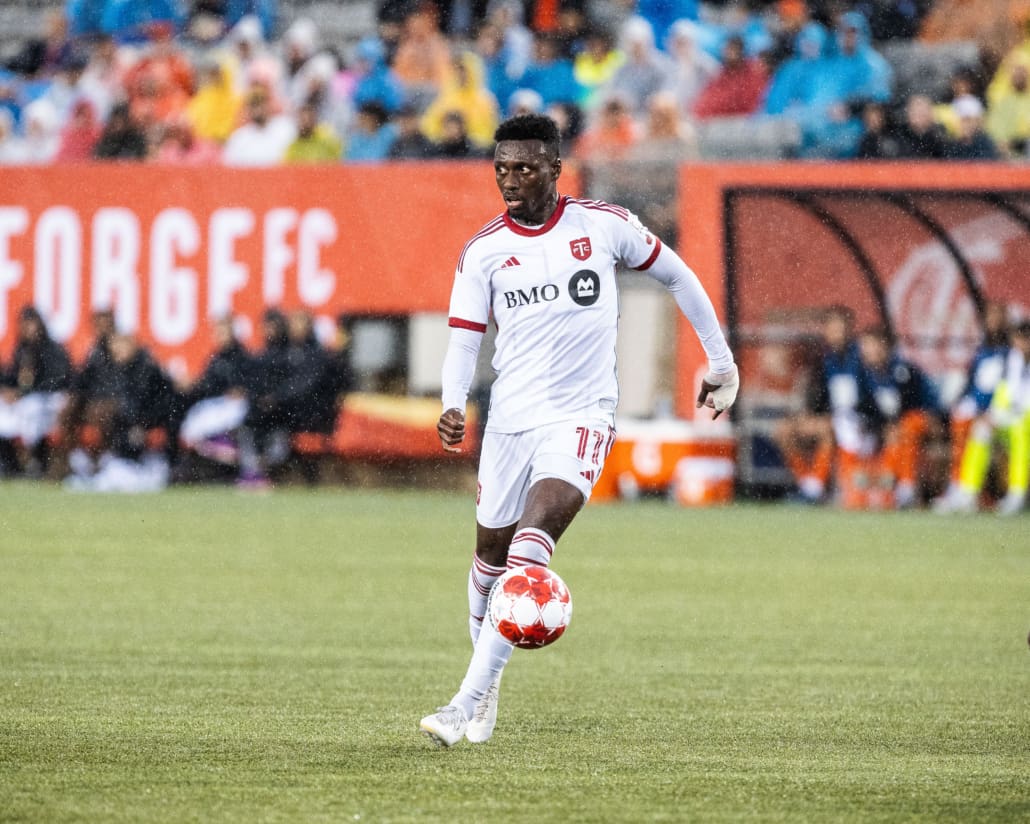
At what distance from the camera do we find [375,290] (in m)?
21.8

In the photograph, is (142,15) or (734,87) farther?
(142,15)

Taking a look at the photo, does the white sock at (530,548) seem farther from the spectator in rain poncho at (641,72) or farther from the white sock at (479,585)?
the spectator in rain poncho at (641,72)

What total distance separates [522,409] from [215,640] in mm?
3419

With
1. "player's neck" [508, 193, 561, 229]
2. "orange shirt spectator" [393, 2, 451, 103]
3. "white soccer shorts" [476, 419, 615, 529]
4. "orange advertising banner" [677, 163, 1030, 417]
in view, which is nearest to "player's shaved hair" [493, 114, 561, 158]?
"player's neck" [508, 193, 561, 229]

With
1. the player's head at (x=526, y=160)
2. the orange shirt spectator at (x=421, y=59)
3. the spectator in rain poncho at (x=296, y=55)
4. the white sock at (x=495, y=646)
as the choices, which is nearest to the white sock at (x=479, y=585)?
the white sock at (x=495, y=646)

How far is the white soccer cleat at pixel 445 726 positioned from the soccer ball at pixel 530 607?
35cm

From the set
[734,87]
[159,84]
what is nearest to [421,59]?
[159,84]

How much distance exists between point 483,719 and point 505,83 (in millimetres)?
16844

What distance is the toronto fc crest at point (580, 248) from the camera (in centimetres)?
781

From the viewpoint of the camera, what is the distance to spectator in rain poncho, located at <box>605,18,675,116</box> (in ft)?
74.6

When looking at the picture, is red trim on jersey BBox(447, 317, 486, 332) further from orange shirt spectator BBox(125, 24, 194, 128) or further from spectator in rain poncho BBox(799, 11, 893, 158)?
orange shirt spectator BBox(125, 24, 194, 128)

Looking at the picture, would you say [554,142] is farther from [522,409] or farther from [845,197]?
[845,197]

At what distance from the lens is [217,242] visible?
22266 mm

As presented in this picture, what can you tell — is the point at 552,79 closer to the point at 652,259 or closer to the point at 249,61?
the point at 249,61
